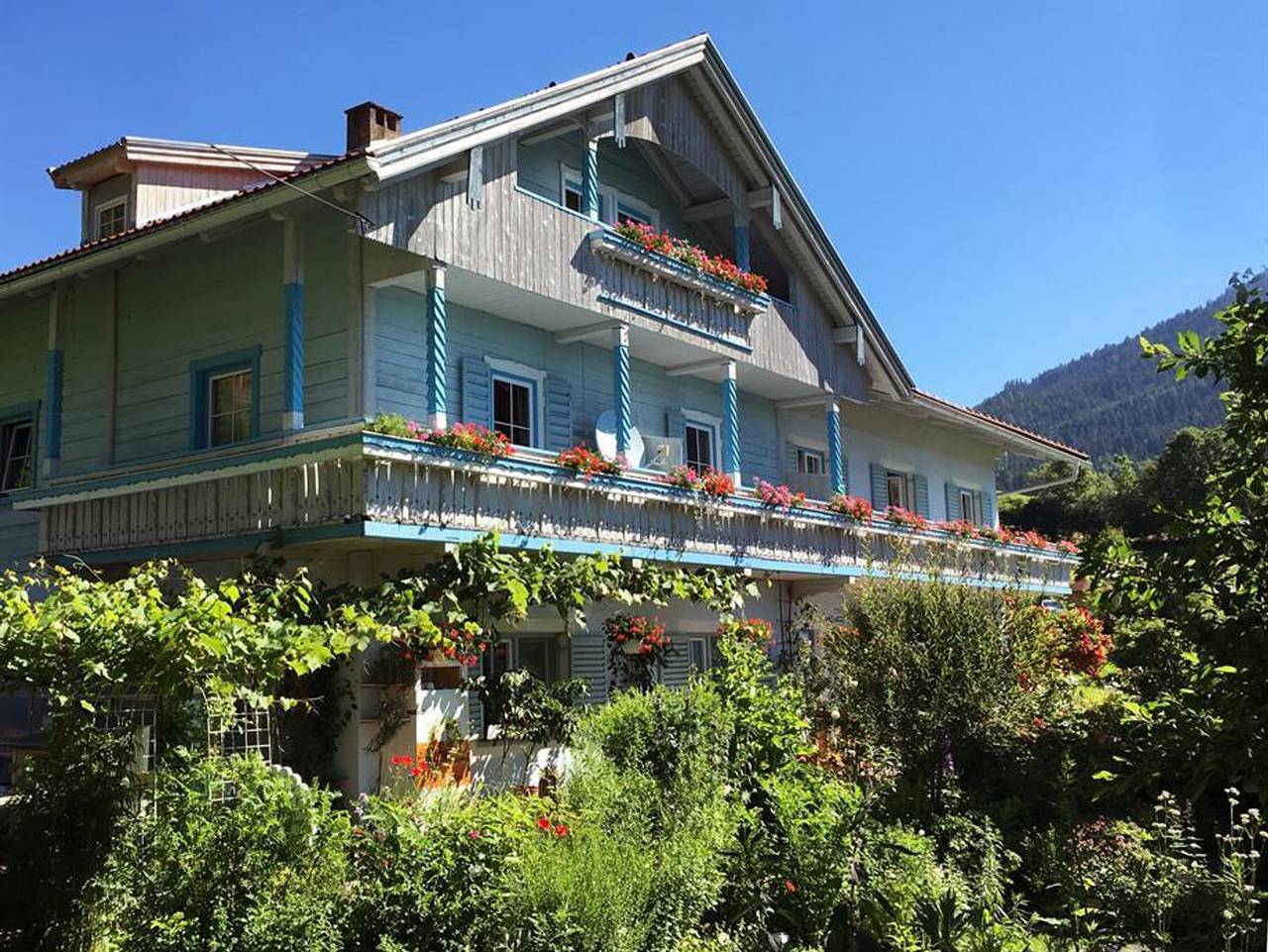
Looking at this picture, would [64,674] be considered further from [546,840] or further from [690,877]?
[690,877]

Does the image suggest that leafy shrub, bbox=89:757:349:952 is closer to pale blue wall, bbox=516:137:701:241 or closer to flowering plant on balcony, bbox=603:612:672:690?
flowering plant on balcony, bbox=603:612:672:690

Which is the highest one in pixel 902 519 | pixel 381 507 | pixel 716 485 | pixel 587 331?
pixel 587 331

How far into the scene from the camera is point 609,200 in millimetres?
19312

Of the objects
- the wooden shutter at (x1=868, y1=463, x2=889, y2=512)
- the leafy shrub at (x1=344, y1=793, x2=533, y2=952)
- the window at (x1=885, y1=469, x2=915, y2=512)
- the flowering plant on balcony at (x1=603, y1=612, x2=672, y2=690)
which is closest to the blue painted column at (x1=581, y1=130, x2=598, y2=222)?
the flowering plant on balcony at (x1=603, y1=612, x2=672, y2=690)

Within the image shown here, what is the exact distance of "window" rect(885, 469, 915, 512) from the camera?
27234 millimetres

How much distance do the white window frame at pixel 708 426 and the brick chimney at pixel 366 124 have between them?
22.8 feet

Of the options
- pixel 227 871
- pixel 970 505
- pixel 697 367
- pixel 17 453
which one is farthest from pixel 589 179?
pixel 970 505

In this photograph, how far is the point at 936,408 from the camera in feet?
83.8

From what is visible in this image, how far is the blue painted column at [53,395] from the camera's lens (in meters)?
16.7

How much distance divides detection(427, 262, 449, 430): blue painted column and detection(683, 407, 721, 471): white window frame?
721 centimetres

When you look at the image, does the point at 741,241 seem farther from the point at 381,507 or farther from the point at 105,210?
the point at 105,210

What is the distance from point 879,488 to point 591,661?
1177 cm

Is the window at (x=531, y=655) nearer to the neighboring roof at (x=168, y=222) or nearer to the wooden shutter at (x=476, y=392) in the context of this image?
the wooden shutter at (x=476, y=392)

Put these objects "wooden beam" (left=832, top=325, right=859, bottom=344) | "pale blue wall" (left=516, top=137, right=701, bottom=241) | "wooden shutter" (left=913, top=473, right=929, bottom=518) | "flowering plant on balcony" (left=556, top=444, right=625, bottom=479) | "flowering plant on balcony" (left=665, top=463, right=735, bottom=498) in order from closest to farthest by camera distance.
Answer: "flowering plant on balcony" (left=556, top=444, right=625, bottom=479)
"flowering plant on balcony" (left=665, top=463, right=735, bottom=498)
"pale blue wall" (left=516, top=137, right=701, bottom=241)
"wooden beam" (left=832, top=325, right=859, bottom=344)
"wooden shutter" (left=913, top=473, right=929, bottom=518)
